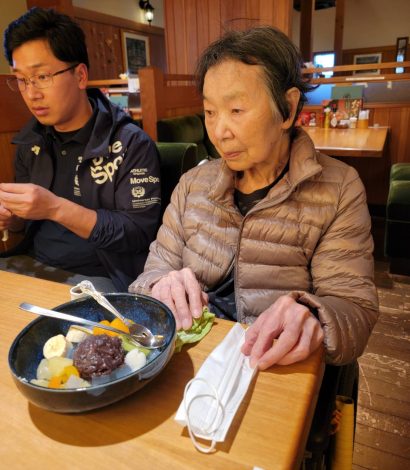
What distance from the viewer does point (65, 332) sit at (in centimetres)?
81

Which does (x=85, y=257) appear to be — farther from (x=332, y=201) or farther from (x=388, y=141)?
(x=388, y=141)

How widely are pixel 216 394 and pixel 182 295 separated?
1.07ft

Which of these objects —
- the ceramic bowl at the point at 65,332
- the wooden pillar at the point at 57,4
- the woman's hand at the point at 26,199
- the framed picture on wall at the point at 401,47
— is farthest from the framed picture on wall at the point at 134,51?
the ceramic bowl at the point at 65,332

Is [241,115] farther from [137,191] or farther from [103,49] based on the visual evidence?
[103,49]

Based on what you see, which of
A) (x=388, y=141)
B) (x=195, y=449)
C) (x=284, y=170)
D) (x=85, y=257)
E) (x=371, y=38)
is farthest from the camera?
(x=371, y=38)

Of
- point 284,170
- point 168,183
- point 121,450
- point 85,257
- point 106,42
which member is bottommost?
point 85,257

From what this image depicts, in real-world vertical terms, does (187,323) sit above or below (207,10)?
below

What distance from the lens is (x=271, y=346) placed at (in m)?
0.77

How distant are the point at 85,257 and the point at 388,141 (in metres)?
3.78

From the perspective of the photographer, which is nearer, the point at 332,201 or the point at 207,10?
the point at 332,201

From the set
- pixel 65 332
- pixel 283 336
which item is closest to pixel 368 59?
pixel 283 336

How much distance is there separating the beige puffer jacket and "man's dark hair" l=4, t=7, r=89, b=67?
84cm

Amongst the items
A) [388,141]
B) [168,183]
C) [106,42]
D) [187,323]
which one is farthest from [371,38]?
[187,323]

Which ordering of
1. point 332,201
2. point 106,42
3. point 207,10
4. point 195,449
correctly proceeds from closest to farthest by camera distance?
point 195,449, point 332,201, point 207,10, point 106,42
